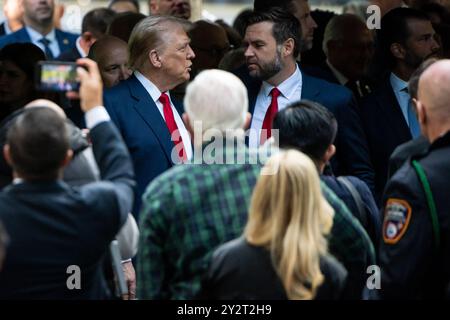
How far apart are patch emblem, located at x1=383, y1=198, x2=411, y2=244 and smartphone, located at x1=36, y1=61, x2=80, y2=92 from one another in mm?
1384

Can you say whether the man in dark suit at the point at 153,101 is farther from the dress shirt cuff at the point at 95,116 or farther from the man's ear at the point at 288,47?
the dress shirt cuff at the point at 95,116

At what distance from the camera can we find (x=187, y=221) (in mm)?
4816

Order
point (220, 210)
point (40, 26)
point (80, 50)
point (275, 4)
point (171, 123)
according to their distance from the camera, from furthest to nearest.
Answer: point (40, 26) < point (80, 50) < point (275, 4) < point (171, 123) < point (220, 210)

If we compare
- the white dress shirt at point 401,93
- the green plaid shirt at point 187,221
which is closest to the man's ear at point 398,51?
the white dress shirt at point 401,93

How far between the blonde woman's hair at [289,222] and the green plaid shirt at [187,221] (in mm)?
249

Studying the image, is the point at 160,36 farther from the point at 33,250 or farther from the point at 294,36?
the point at 33,250

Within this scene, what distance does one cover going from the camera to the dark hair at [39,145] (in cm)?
467

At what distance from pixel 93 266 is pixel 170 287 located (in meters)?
0.32

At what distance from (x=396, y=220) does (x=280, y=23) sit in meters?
2.40

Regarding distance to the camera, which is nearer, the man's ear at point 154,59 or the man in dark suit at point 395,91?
the man's ear at point 154,59

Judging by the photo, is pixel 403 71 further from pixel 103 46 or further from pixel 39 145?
pixel 39 145

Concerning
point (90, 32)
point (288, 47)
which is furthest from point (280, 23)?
point (90, 32)

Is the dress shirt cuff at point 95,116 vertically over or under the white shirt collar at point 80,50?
over

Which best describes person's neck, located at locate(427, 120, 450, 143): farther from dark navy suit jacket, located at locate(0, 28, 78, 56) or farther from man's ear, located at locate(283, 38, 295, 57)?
dark navy suit jacket, located at locate(0, 28, 78, 56)
